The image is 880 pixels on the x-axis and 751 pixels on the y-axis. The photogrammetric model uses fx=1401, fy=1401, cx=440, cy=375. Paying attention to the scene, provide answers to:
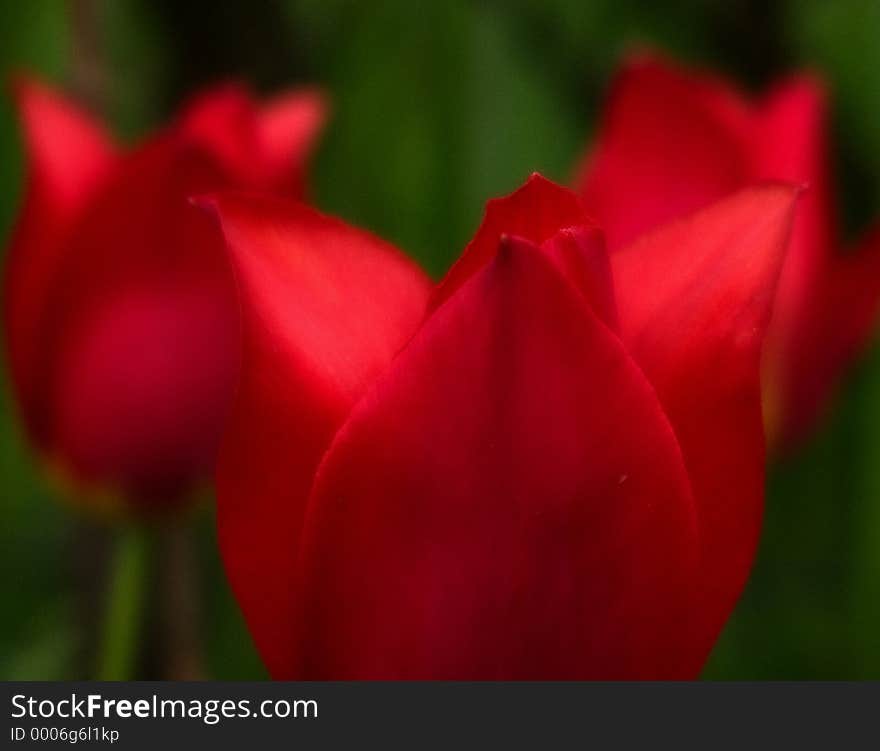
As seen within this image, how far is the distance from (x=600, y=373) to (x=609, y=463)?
0.01m

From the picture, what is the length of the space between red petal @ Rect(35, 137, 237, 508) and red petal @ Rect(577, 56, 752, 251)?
0.09 meters

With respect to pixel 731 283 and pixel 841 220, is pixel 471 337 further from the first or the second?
pixel 841 220

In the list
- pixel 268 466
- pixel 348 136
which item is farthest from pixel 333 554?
pixel 348 136

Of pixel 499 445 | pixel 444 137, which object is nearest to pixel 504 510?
pixel 499 445

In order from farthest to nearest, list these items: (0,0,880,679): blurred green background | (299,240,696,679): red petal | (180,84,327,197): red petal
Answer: (0,0,880,679): blurred green background, (180,84,327,197): red petal, (299,240,696,679): red petal

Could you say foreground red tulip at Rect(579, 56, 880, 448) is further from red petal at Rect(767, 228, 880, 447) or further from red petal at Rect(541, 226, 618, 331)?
red petal at Rect(541, 226, 618, 331)

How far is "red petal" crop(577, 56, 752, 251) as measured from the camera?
304 millimetres

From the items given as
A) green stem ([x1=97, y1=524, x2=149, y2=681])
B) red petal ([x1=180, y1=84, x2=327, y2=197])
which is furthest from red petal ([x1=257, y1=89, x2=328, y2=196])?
green stem ([x1=97, y1=524, x2=149, y2=681])

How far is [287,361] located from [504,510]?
4 cm

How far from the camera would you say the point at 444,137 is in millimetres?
512

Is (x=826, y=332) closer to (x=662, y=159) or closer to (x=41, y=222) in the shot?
(x=662, y=159)

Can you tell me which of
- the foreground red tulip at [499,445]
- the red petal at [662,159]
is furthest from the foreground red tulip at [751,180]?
the foreground red tulip at [499,445]

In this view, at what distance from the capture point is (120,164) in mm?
311

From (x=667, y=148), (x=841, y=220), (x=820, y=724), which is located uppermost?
(x=841, y=220)
